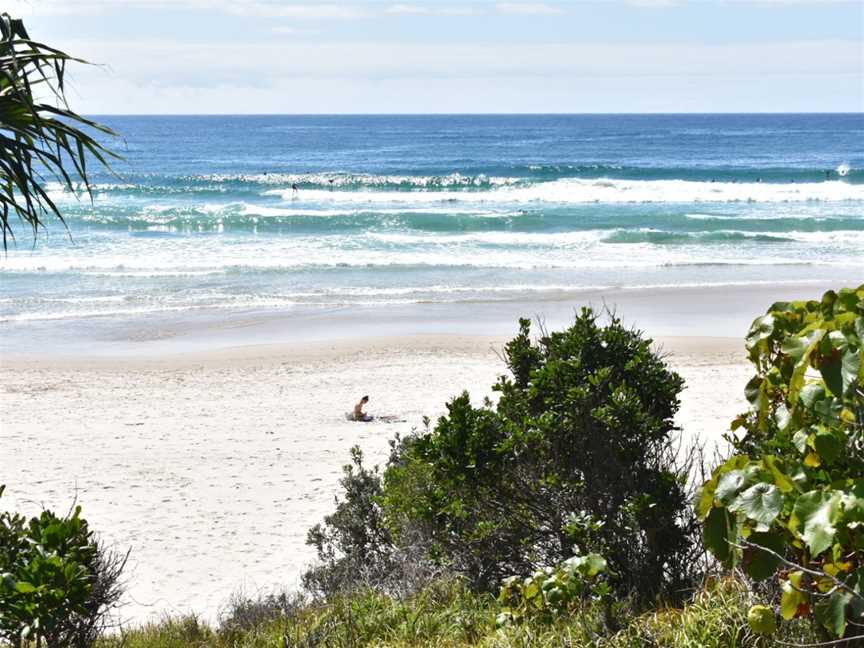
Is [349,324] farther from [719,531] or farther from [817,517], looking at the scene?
[817,517]

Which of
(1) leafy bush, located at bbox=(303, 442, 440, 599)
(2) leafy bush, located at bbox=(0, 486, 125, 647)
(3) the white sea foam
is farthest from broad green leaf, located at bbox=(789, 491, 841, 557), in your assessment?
(3) the white sea foam

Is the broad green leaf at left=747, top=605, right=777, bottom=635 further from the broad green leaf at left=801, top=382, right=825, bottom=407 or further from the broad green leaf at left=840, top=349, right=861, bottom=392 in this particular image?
the broad green leaf at left=840, top=349, right=861, bottom=392

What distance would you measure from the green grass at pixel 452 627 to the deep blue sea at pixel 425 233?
1087 cm

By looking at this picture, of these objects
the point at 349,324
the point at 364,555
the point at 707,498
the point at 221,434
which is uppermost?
the point at 707,498

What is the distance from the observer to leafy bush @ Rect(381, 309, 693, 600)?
4.43m

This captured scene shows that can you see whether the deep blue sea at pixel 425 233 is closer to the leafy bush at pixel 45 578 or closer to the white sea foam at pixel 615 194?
the white sea foam at pixel 615 194

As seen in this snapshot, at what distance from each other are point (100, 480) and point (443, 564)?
5707mm

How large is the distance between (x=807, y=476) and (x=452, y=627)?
7.13 ft

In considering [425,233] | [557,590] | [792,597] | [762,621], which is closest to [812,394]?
[792,597]

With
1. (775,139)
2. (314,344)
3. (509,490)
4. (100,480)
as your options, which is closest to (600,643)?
(509,490)

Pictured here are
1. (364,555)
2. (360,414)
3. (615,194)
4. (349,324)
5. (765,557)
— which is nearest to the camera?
(765,557)

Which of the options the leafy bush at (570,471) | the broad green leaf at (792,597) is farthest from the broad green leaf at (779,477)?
the leafy bush at (570,471)

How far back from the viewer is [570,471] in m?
4.52

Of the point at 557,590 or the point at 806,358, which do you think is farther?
the point at 557,590
